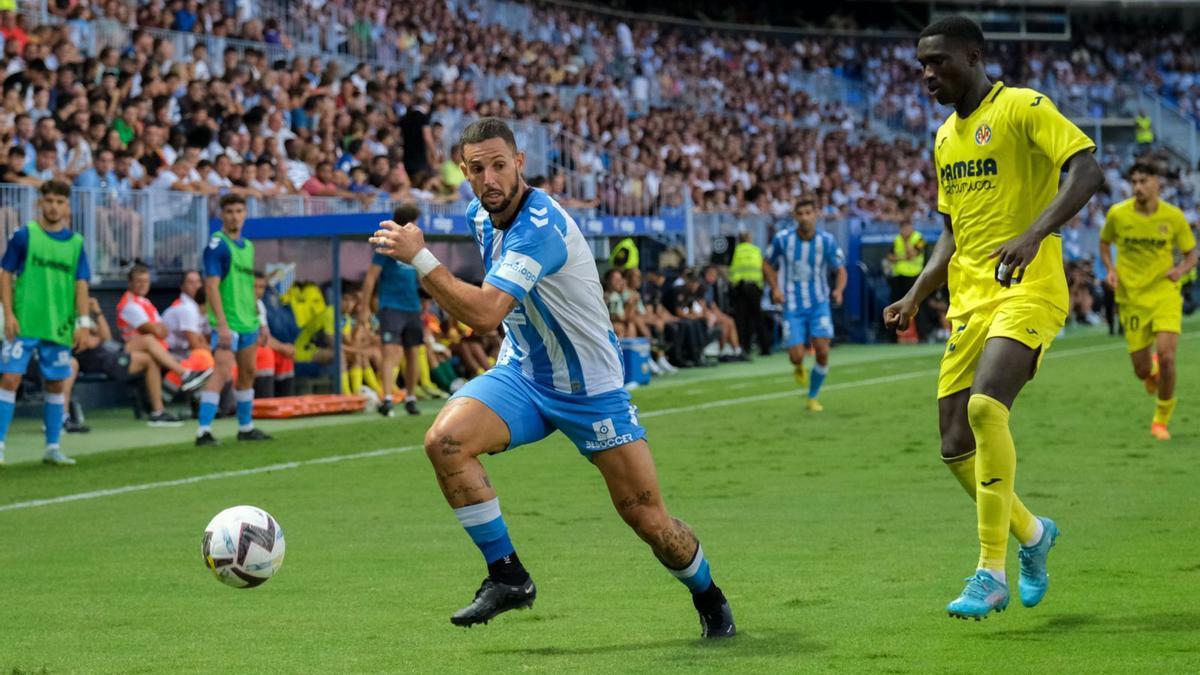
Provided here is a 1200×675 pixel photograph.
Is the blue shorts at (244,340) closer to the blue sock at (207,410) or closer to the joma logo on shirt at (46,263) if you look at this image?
the blue sock at (207,410)

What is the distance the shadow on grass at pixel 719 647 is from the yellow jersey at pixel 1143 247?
353 inches

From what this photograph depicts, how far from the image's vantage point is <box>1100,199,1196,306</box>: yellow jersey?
14.2 m

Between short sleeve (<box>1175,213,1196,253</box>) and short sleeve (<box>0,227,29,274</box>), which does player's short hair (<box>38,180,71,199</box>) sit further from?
short sleeve (<box>1175,213,1196,253</box>)

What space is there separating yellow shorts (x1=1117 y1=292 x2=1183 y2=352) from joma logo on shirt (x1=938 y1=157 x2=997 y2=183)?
7.65 metres

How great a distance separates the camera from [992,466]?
6.56 m

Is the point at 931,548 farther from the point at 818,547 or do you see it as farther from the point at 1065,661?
the point at 1065,661

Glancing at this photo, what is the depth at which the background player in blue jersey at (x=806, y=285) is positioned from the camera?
17969 millimetres

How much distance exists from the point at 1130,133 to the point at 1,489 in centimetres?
4942

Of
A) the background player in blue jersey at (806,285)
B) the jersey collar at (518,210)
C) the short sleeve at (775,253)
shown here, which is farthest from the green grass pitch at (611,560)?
the short sleeve at (775,253)

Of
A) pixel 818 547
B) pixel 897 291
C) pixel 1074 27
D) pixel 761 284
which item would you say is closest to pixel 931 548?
pixel 818 547

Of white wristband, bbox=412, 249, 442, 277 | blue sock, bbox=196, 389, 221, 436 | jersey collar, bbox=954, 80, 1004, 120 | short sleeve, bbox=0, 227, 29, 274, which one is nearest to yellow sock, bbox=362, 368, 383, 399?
blue sock, bbox=196, 389, 221, 436

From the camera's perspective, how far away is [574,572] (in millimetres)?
8078

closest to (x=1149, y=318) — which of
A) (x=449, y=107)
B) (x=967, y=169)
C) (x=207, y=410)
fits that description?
(x=967, y=169)

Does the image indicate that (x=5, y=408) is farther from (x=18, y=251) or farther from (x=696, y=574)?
(x=696, y=574)
